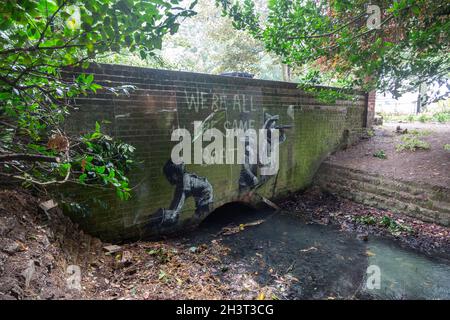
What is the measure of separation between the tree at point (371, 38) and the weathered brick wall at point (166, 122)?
1344mm

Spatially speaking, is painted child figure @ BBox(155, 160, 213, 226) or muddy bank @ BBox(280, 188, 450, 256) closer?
painted child figure @ BBox(155, 160, 213, 226)

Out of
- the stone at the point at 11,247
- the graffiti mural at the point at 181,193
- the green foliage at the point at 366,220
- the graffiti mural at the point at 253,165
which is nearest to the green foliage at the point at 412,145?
the green foliage at the point at 366,220

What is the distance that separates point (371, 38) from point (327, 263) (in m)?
4.30

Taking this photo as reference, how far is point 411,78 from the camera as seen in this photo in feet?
15.3

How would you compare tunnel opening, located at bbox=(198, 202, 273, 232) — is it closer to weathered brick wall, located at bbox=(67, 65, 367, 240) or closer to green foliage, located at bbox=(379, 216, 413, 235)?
weathered brick wall, located at bbox=(67, 65, 367, 240)

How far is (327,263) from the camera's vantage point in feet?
13.9

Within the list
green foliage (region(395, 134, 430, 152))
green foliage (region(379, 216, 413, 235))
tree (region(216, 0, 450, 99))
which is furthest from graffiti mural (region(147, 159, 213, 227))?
green foliage (region(395, 134, 430, 152))

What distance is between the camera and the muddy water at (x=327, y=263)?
139 inches

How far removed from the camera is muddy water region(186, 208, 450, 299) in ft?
11.6

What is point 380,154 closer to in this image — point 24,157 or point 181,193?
point 181,193

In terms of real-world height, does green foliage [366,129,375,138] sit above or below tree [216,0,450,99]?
below

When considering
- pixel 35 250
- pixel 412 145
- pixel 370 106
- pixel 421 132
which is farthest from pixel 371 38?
pixel 35 250

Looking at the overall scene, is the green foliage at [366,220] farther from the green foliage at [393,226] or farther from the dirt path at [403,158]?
the dirt path at [403,158]

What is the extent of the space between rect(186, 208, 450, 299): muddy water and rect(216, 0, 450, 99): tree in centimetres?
289
